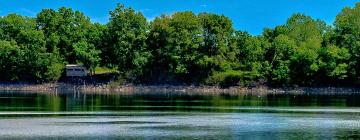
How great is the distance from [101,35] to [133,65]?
8.66 meters

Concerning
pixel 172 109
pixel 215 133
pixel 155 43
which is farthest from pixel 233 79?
pixel 215 133

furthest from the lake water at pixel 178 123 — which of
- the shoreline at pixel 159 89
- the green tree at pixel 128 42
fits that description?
the green tree at pixel 128 42

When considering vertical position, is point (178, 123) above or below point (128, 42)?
below

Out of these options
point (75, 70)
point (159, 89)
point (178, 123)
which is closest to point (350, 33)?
point (159, 89)

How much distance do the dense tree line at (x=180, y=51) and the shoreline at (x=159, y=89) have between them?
103 centimetres

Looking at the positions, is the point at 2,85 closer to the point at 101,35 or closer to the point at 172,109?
the point at 101,35

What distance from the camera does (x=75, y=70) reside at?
117m

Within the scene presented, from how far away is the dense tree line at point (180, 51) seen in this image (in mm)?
109688

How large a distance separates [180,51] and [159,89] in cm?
692

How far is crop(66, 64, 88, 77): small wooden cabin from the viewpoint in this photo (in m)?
117

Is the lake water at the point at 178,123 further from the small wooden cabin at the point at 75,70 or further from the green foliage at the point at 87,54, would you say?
the small wooden cabin at the point at 75,70

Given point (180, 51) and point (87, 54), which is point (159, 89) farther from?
point (87, 54)

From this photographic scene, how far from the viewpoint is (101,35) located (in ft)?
395

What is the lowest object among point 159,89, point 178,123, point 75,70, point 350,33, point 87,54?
point 178,123
